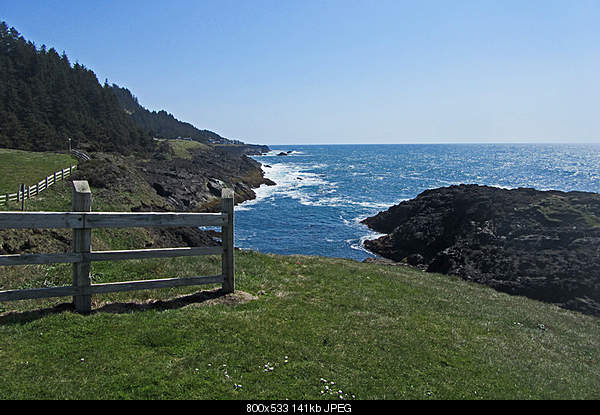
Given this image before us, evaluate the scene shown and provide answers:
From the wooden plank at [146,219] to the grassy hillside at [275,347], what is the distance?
1.92m

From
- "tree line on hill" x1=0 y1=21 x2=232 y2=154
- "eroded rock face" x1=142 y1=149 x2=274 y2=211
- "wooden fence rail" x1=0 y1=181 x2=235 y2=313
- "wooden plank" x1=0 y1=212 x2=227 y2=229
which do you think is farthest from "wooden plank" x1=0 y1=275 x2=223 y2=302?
"tree line on hill" x1=0 y1=21 x2=232 y2=154

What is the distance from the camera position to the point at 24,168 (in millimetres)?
37000

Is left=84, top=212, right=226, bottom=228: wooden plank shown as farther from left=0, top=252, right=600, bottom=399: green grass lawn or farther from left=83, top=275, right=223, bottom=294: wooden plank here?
left=0, top=252, right=600, bottom=399: green grass lawn

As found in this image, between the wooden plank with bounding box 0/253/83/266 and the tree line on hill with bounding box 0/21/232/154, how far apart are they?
64205 millimetres

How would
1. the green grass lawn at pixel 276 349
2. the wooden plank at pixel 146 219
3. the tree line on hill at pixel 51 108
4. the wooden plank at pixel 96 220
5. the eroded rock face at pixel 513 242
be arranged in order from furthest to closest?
the tree line on hill at pixel 51 108 → the eroded rock face at pixel 513 242 → the wooden plank at pixel 146 219 → the wooden plank at pixel 96 220 → the green grass lawn at pixel 276 349

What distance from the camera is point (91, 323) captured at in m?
7.51

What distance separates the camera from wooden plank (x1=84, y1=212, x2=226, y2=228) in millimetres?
8258

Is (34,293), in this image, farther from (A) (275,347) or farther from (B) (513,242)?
(B) (513,242)

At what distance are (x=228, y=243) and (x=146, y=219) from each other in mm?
2243

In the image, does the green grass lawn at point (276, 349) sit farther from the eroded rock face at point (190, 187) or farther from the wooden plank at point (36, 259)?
the eroded rock face at point (190, 187)

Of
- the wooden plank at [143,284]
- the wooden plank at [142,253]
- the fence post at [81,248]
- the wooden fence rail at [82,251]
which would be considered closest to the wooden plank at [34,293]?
the wooden fence rail at [82,251]

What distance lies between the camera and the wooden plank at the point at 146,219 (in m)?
8.26

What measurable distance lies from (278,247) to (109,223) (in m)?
28.6

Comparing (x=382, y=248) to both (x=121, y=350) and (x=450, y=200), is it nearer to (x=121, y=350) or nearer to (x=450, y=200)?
(x=450, y=200)
